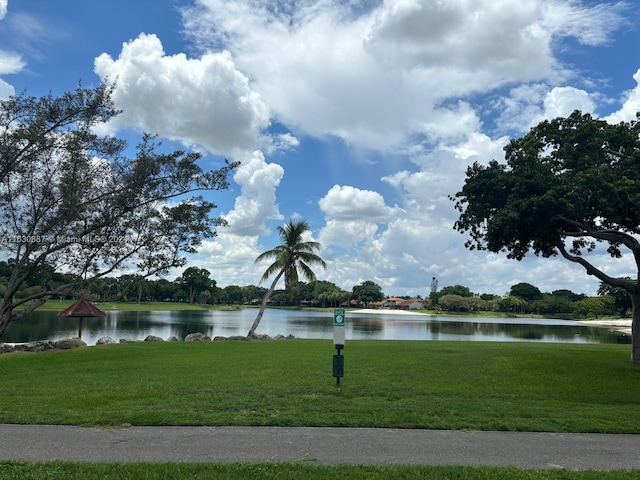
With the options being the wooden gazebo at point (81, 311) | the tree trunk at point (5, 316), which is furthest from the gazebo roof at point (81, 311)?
the tree trunk at point (5, 316)

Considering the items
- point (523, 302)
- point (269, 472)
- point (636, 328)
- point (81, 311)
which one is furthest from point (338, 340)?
point (523, 302)

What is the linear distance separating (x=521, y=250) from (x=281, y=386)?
38.3 feet

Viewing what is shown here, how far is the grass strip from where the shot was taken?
5.21 m

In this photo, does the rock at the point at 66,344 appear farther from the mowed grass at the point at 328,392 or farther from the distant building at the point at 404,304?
the distant building at the point at 404,304

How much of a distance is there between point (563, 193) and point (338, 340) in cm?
869

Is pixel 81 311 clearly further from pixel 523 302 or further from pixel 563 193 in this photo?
pixel 523 302

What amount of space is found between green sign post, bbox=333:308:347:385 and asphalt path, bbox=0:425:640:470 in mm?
3402

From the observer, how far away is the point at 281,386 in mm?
11031

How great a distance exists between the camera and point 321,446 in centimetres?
651

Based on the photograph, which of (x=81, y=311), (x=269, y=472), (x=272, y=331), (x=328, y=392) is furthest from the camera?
(x=272, y=331)

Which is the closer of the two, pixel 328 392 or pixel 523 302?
→ pixel 328 392

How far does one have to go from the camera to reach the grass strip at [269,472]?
17.1 ft

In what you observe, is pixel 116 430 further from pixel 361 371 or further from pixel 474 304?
pixel 474 304

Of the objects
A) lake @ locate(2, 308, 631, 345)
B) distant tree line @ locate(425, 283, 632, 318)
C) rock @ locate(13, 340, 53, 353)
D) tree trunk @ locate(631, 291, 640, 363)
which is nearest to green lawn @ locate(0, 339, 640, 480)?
tree trunk @ locate(631, 291, 640, 363)
